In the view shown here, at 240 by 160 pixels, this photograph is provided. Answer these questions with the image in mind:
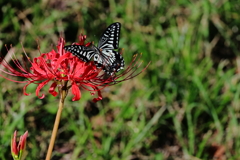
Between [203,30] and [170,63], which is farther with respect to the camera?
[203,30]

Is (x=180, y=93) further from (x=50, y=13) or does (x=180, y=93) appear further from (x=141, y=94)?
(x=50, y=13)

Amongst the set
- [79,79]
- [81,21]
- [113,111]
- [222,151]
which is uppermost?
[81,21]

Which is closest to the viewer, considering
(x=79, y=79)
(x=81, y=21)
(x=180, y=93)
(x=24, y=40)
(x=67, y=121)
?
(x=79, y=79)

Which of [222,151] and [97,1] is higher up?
[97,1]

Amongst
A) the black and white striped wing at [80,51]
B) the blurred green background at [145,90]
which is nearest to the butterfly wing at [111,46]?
the black and white striped wing at [80,51]

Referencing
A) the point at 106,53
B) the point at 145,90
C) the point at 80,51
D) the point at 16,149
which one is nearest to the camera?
the point at 16,149

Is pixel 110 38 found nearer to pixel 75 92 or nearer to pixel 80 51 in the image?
pixel 80 51

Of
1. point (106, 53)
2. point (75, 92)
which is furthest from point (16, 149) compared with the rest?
point (106, 53)

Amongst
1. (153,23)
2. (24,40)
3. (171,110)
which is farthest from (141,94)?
(24,40)
